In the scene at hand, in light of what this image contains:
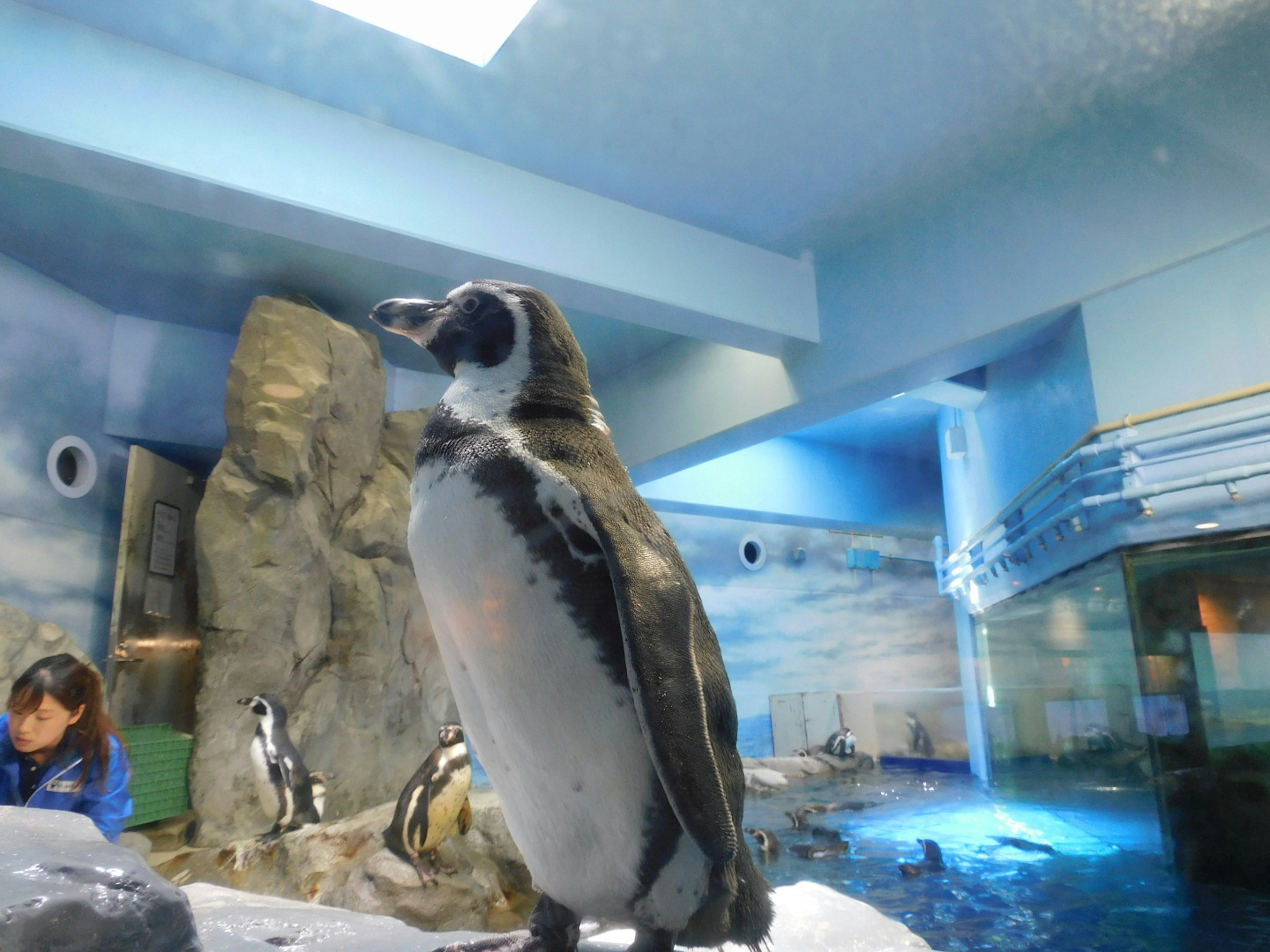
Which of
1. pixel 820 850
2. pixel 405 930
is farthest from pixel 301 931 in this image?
pixel 820 850

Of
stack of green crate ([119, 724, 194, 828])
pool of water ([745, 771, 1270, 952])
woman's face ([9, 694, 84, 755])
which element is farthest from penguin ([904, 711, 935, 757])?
stack of green crate ([119, 724, 194, 828])

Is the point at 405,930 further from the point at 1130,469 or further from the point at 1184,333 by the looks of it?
the point at 1184,333

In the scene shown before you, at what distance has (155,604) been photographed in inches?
157

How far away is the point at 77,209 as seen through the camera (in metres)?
3.05

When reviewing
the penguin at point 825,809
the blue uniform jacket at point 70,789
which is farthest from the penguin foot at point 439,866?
the blue uniform jacket at point 70,789

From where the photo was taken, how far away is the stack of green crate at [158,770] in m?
3.46

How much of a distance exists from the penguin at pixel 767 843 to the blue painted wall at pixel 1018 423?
152cm

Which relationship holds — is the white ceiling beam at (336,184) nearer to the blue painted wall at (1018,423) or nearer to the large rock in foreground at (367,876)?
the blue painted wall at (1018,423)

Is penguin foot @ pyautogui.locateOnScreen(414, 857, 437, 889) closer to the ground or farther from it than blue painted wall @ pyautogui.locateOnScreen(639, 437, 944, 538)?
closer to the ground

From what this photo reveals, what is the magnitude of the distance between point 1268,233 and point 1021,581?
1.41m

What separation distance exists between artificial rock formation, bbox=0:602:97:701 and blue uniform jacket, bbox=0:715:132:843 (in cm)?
156

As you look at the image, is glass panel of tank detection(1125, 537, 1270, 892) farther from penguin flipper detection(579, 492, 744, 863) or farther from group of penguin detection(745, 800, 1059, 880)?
penguin flipper detection(579, 492, 744, 863)

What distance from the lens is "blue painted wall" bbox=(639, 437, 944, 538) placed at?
12.8ft

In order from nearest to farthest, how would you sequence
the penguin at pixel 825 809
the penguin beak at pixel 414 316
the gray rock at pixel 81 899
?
1. the gray rock at pixel 81 899
2. the penguin beak at pixel 414 316
3. the penguin at pixel 825 809
